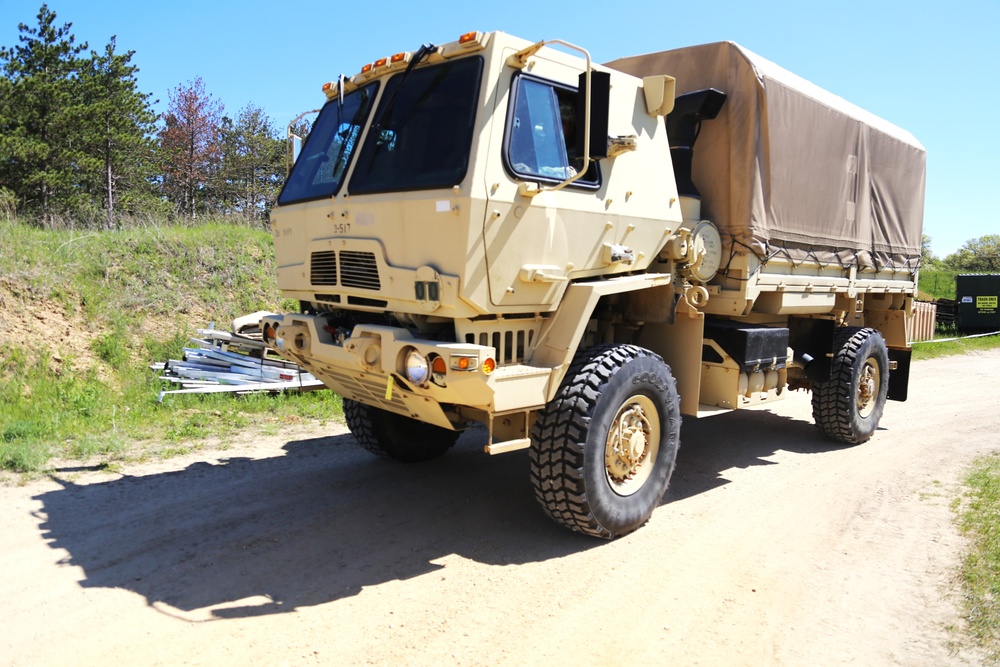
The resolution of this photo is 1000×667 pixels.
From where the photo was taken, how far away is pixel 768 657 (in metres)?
3.54

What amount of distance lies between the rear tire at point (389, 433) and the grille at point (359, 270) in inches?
74.1

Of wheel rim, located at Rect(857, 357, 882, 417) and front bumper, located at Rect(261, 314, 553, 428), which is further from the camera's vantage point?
wheel rim, located at Rect(857, 357, 882, 417)

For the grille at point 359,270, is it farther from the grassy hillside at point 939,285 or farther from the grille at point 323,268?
the grassy hillside at point 939,285

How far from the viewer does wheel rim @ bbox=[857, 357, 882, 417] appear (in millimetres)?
8102

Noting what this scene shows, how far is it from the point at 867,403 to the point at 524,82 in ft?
19.8

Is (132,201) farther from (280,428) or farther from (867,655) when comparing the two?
(867,655)

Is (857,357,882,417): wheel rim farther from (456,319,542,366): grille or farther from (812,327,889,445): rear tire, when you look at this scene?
(456,319,542,366): grille

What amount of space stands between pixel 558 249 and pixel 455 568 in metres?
2.15

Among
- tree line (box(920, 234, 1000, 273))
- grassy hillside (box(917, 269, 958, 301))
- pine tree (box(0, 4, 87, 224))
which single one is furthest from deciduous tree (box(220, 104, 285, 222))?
tree line (box(920, 234, 1000, 273))

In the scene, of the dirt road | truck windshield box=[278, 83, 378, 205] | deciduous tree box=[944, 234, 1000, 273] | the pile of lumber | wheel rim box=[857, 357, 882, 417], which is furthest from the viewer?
deciduous tree box=[944, 234, 1000, 273]

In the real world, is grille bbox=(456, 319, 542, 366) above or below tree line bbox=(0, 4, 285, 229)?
below

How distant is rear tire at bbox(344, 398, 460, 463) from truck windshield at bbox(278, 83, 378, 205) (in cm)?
204

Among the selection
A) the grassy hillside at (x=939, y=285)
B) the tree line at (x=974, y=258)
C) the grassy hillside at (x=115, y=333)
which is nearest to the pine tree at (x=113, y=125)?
the grassy hillside at (x=115, y=333)

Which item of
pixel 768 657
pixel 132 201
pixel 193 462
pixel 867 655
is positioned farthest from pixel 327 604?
pixel 132 201
